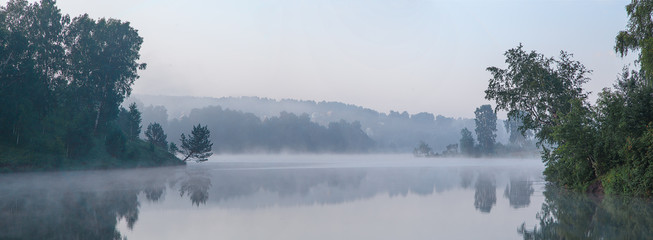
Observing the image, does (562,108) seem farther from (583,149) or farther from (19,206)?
(19,206)

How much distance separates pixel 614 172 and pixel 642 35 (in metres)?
7.88

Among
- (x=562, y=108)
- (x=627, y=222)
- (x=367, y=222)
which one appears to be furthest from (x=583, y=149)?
(x=367, y=222)

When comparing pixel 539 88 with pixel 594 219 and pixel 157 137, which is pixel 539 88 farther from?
pixel 157 137

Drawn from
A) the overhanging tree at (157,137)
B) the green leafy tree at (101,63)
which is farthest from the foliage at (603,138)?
the overhanging tree at (157,137)

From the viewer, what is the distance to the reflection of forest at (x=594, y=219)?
41.3 feet

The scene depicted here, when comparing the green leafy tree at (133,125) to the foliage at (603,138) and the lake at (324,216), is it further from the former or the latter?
the foliage at (603,138)

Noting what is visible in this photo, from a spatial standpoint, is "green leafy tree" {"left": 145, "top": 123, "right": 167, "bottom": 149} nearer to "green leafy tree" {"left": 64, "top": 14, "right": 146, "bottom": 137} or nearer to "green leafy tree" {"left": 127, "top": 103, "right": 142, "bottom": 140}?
"green leafy tree" {"left": 127, "top": 103, "right": 142, "bottom": 140}

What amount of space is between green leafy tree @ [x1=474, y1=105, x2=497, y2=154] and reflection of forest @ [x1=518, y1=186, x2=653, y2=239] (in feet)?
476

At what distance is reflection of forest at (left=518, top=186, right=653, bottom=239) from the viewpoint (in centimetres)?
1259

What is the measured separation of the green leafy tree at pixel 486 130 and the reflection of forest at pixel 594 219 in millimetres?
145176

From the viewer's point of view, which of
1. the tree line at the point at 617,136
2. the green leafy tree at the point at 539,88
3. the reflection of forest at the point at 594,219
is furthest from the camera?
the green leafy tree at the point at 539,88

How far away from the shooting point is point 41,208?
63.3ft

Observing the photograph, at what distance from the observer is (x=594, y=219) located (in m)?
15.6

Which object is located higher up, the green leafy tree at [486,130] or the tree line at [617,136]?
the green leafy tree at [486,130]
